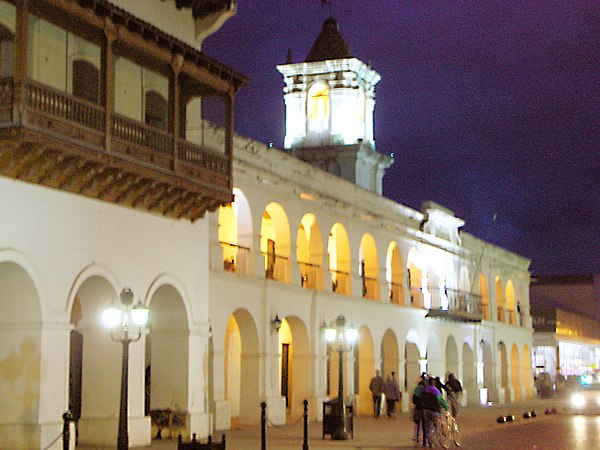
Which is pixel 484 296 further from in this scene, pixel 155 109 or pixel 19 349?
pixel 19 349

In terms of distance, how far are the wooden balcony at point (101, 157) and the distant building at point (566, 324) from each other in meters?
52.2

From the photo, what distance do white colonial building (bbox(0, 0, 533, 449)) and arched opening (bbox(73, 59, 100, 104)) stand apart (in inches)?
1.5

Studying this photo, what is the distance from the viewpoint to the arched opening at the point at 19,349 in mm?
18406

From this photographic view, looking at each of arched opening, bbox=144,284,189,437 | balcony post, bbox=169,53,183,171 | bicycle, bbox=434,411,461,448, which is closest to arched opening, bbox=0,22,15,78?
balcony post, bbox=169,53,183,171

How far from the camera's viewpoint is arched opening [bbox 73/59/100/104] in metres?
20.2

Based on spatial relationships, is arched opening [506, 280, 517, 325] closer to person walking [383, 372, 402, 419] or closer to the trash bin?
person walking [383, 372, 402, 419]

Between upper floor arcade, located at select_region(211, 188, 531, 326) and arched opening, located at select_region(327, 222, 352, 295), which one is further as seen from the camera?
arched opening, located at select_region(327, 222, 352, 295)

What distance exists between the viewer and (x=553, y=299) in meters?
98.1

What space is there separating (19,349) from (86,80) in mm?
5392

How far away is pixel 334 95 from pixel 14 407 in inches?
1037

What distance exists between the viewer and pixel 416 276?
136 ft

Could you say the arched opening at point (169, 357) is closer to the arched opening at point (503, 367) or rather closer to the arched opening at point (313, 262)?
the arched opening at point (313, 262)

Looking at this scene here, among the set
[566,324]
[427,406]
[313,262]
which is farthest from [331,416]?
[566,324]

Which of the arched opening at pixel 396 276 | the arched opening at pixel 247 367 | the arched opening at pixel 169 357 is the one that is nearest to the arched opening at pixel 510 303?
the arched opening at pixel 396 276
